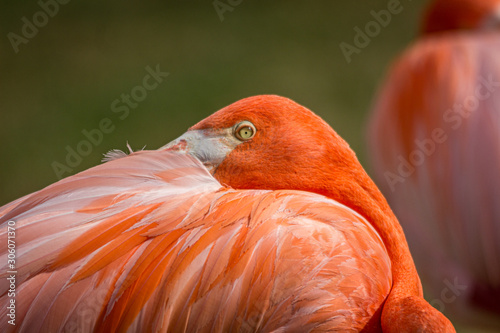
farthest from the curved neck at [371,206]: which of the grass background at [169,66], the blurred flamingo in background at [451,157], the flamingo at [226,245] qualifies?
the grass background at [169,66]

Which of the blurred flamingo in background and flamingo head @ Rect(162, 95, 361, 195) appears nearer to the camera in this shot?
flamingo head @ Rect(162, 95, 361, 195)

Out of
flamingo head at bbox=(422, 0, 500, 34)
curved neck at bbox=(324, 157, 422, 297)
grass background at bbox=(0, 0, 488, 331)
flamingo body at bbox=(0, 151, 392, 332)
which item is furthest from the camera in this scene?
grass background at bbox=(0, 0, 488, 331)

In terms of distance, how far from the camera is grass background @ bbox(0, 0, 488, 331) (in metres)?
3.15

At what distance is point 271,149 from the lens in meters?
0.99

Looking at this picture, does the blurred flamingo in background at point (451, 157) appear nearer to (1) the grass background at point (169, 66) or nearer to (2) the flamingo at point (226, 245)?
(2) the flamingo at point (226, 245)

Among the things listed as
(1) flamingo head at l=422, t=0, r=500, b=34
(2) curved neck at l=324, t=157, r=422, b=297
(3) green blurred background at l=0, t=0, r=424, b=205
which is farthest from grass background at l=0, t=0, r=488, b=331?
A: (2) curved neck at l=324, t=157, r=422, b=297

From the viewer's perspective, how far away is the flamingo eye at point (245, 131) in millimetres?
1005

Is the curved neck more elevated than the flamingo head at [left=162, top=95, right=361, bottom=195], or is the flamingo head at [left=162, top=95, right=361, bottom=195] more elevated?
the flamingo head at [left=162, top=95, right=361, bottom=195]

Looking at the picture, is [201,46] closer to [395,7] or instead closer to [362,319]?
[395,7]

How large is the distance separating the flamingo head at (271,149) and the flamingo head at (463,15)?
123 centimetres

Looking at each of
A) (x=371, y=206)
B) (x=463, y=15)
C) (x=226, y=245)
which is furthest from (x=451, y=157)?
(x=226, y=245)

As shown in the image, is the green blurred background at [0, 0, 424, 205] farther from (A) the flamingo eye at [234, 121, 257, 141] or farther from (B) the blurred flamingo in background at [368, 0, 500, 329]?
(A) the flamingo eye at [234, 121, 257, 141]

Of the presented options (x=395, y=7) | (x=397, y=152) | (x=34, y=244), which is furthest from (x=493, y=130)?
(x=395, y=7)

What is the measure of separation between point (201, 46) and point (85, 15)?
803 millimetres
